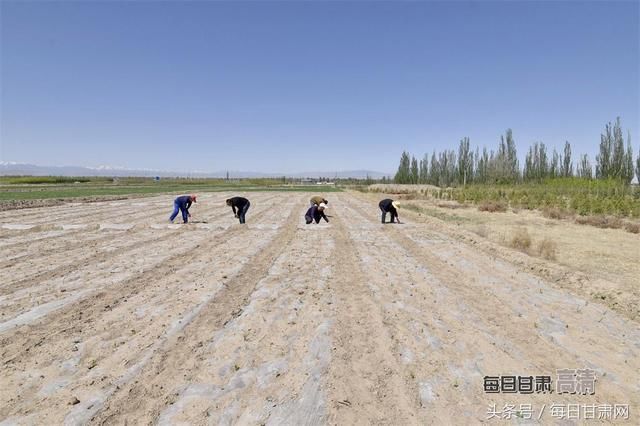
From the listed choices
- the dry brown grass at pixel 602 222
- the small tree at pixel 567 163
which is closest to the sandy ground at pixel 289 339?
the dry brown grass at pixel 602 222

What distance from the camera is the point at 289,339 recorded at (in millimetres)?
3756

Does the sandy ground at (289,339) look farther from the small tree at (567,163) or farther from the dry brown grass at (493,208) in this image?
the small tree at (567,163)

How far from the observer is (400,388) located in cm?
286

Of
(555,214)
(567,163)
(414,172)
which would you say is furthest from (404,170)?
(555,214)

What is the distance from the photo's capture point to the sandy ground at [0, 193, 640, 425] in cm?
265

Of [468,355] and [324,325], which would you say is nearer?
[468,355]

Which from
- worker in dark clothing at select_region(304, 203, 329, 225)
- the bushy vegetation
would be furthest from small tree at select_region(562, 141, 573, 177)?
worker in dark clothing at select_region(304, 203, 329, 225)

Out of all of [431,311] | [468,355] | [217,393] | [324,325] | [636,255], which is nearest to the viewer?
[217,393]

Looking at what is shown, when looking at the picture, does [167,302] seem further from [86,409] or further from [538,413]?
[538,413]

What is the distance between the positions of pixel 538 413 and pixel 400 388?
1.09m

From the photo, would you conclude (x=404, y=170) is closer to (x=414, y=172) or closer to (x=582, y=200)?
(x=414, y=172)

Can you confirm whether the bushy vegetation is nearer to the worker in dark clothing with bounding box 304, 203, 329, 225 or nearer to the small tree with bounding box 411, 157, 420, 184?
the worker in dark clothing with bounding box 304, 203, 329, 225

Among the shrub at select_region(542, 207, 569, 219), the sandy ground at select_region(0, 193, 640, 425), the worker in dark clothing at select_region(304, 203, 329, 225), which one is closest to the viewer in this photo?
the sandy ground at select_region(0, 193, 640, 425)

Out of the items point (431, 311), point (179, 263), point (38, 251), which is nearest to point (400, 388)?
point (431, 311)
